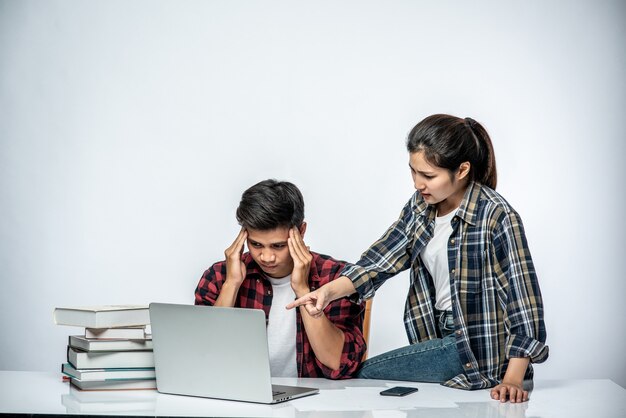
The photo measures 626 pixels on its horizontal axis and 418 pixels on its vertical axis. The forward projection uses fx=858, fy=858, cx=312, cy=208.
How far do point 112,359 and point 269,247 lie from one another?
24.3 inches

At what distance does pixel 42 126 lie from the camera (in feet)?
12.7

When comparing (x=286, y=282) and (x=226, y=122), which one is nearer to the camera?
(x=286, y=282)

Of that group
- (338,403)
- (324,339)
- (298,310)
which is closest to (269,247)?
(298,310)

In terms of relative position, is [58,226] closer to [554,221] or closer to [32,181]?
[32,181]

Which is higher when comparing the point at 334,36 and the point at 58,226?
the point at 334,36

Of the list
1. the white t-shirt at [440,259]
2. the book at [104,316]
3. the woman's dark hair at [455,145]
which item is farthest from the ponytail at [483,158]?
the book at [104,316]

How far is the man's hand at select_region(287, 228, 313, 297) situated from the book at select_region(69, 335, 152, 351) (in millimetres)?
536

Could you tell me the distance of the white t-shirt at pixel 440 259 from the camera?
2363 millimetres

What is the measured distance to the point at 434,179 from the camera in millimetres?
2301

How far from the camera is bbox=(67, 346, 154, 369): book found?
2.03 metres

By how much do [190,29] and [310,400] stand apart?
2.37 metres

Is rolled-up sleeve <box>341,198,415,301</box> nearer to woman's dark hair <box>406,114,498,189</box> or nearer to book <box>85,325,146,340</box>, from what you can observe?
woman's dark hair <box>406,114,498,189</box>

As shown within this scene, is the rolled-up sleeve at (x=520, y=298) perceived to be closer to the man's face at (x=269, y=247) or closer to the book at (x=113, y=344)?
the man's face at (x=269, y=247)

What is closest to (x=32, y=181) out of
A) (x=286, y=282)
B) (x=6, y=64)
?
(x=6, y=64)
